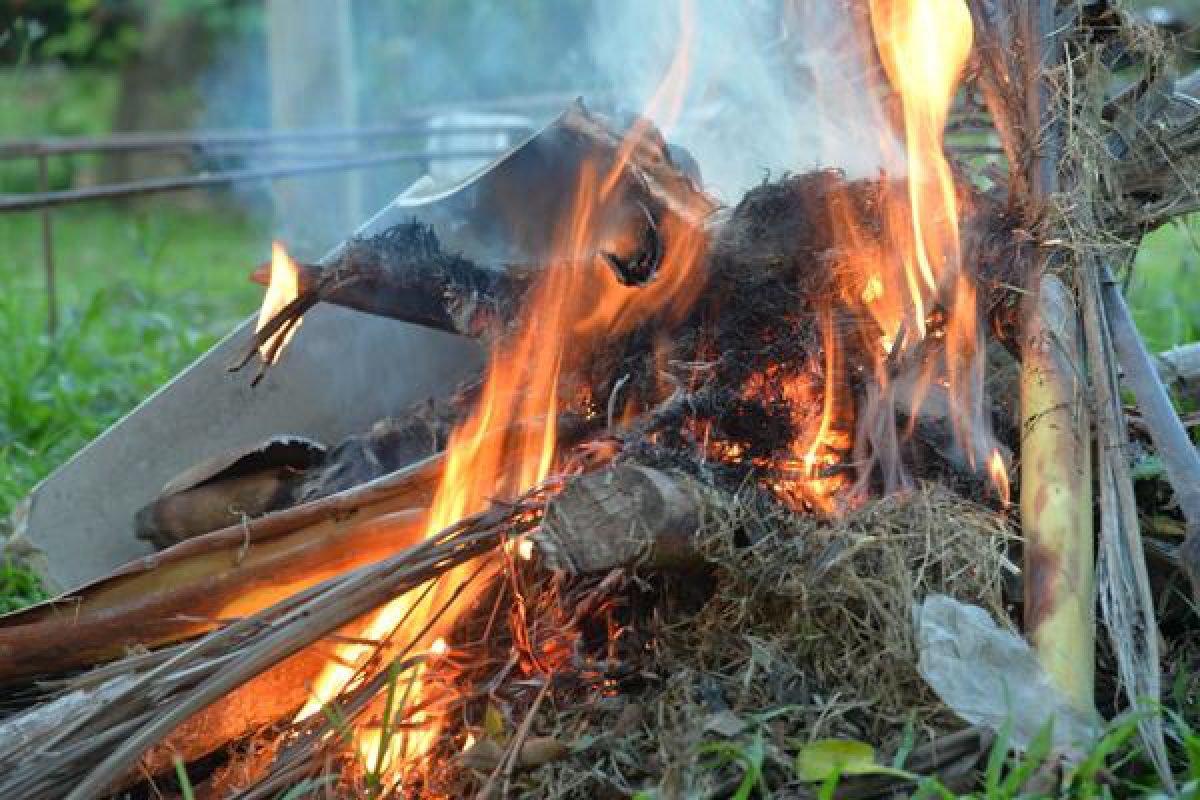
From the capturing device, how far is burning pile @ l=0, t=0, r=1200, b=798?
6.89 ft

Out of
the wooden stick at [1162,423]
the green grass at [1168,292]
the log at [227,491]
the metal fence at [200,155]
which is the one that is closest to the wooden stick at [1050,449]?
the wooden stick at [1162,423]

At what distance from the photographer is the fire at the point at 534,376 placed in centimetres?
232

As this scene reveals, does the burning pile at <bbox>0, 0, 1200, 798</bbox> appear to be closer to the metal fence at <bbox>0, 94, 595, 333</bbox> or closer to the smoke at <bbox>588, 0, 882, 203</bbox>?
the smoke at <bbox>588, 0, 882, 203</bbox>

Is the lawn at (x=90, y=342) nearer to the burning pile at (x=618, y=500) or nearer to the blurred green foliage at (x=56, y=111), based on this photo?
the burning pile at (x=618, y=500)

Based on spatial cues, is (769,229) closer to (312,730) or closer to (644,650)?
(644,650)

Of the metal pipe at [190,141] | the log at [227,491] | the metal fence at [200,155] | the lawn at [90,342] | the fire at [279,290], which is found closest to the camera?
the fire at [279,290]

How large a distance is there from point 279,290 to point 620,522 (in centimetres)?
106

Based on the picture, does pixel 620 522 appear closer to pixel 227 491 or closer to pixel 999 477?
pixel 999 477

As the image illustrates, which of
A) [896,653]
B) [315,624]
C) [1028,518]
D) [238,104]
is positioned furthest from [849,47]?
[238,104]

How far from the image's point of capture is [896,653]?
6.81 feet

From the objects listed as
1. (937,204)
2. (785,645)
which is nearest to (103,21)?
(937,204)

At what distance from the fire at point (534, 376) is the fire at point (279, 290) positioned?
0.42 m

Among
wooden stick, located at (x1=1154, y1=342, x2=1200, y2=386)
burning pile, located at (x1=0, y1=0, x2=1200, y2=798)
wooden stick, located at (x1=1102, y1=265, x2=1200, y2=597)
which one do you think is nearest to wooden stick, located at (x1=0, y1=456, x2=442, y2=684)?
burning pile, located at (x1=0, y1=0, x2=1200, y2=798)

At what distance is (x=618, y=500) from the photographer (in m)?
2.13
